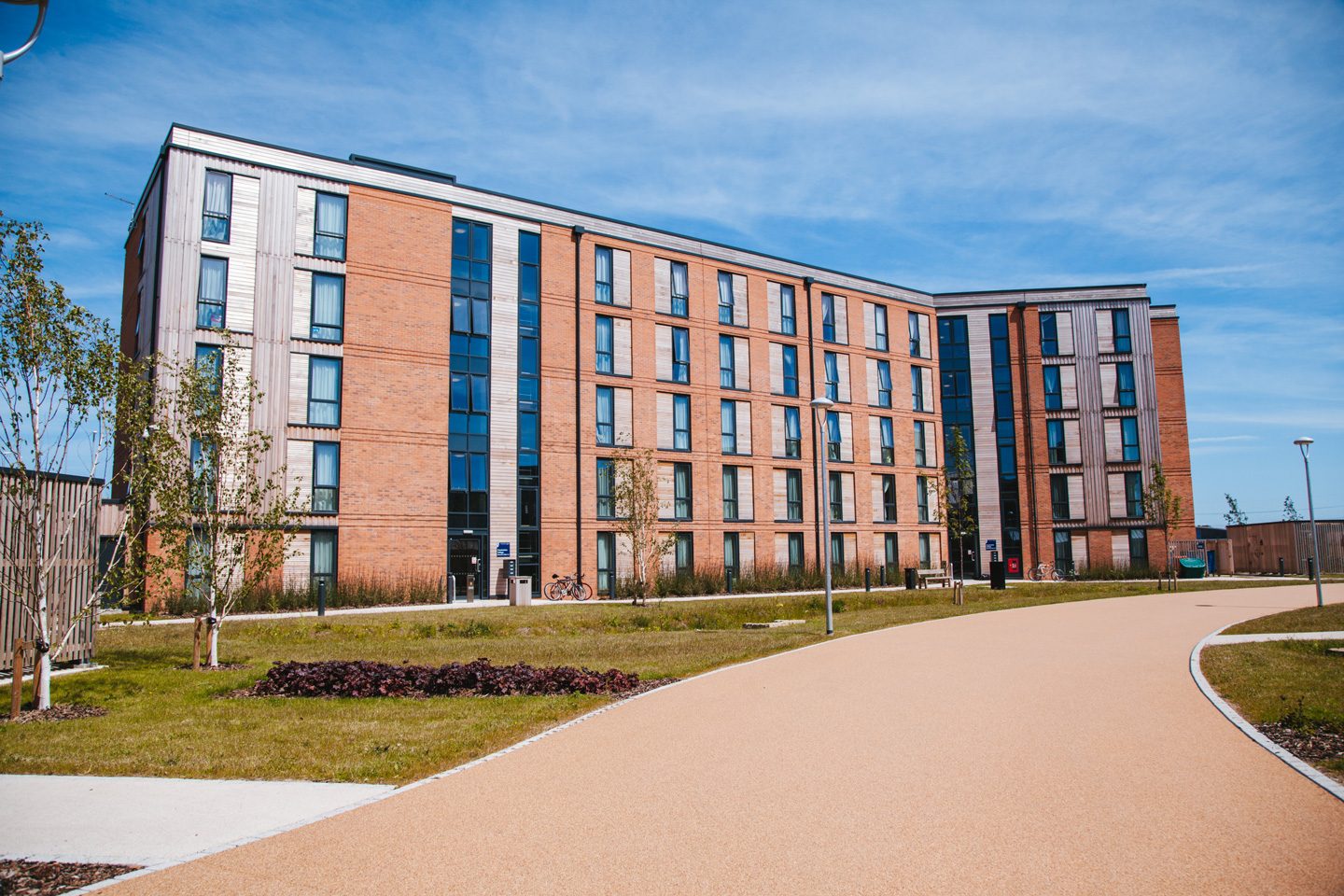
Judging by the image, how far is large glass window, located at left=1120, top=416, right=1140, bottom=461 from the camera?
5091 centimetres

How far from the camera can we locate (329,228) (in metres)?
32.1

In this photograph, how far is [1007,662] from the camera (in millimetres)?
13367

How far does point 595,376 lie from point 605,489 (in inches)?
187

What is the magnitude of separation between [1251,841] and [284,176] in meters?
33.2

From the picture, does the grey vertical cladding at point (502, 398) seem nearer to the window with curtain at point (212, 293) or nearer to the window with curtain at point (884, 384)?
the window with curtain at point (212, 293)

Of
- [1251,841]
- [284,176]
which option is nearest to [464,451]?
[284,176]

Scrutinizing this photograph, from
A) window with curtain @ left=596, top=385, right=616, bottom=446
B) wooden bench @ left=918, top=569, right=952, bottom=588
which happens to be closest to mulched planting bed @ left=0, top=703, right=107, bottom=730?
window with curtain @ left=596, top=385, right=616, bottom=446

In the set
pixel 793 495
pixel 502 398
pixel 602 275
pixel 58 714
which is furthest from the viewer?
pixel 793 495

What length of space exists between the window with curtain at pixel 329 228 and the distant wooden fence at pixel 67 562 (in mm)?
20134

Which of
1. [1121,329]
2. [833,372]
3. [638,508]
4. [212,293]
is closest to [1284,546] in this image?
[1121,329]

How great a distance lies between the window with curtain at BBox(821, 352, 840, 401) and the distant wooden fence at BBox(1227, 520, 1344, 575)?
25319mm

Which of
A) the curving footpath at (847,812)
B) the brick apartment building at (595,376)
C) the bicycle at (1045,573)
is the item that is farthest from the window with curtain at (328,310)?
the bicycle at (1045,573)

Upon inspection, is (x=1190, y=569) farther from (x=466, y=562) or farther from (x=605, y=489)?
(x=466, y=562)

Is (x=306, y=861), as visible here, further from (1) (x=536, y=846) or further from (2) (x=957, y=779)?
(2) (x=957, y=779)
